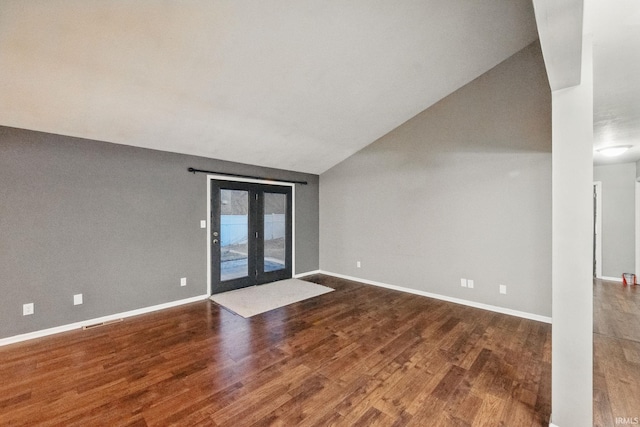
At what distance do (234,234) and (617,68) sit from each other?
201 inches

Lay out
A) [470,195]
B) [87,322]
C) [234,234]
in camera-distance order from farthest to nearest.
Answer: [234,234], [470,195], [87,322]

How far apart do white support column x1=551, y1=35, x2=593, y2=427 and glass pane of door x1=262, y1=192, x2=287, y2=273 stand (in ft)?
14.3

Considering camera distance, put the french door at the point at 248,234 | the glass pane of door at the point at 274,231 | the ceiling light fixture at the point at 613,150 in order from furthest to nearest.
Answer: the glass pane of door at the point at 274,231, the french door at the point at 248,234, the ceiling light fixture at the point at 613,150

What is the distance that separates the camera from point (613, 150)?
13.6 feet

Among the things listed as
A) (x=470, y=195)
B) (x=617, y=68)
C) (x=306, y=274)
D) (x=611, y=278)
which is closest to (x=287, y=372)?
(x=470, y=195)

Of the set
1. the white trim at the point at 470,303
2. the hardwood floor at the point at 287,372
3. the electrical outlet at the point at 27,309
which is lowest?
the hardwood floor at the point at 287,372

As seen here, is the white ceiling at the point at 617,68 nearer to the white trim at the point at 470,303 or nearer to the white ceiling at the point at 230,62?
the white ceiling at the point at 230,62

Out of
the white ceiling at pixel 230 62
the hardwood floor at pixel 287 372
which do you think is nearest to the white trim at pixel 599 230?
the white ceiling at pixel 230 62

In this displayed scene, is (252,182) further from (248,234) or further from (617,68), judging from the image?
(617,68)

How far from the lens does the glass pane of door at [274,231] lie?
5.19 meters

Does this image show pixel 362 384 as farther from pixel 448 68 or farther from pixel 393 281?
pixel 448 68

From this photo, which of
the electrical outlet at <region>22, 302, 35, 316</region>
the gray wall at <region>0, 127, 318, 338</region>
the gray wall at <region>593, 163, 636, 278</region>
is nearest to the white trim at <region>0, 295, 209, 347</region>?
the gray wall at <region>0, 127, 318, 338</region>

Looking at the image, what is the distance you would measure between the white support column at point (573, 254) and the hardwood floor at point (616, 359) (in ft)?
1.32

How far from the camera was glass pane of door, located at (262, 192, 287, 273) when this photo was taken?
5192 millimetres
